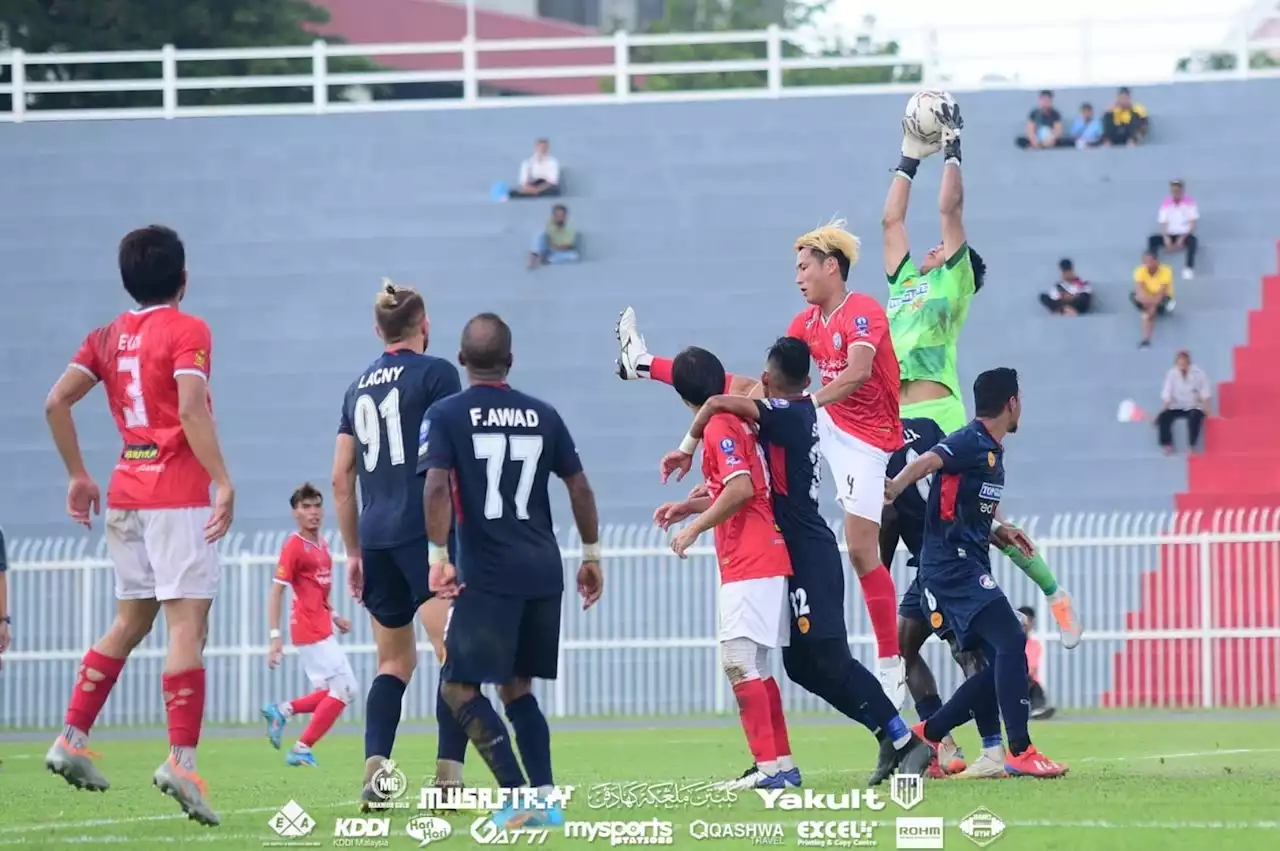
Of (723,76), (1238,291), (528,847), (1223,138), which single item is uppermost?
(723,76)

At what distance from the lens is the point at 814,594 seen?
970 centimetres

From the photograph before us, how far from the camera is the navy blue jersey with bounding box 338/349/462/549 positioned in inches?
363

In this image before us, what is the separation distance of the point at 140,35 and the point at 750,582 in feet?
102

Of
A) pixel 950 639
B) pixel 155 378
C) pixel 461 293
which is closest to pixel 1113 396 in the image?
pixel 461 293

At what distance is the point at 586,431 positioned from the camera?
26.6 metres

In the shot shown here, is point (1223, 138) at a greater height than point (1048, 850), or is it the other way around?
point (1223, 138)

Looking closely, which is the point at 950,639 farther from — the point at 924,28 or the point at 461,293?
Answer: the point at 924,28

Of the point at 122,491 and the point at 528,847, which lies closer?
the point at 528,847

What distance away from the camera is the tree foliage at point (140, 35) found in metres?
37.1

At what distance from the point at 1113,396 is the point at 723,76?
2300 cm

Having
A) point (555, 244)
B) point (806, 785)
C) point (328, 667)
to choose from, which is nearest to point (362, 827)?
point (806, 785)

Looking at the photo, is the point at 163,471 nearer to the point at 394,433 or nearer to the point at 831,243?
the point at 394,433

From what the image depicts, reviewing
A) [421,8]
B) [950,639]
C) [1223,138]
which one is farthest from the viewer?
[421,8]

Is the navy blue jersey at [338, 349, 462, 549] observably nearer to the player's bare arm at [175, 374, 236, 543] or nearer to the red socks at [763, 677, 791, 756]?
the player's bare arm at [175, 374, 236, 543]
